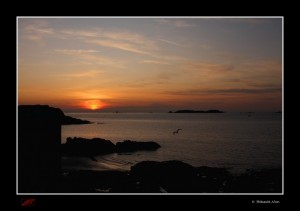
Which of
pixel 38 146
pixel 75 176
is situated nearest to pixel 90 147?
pixel 75 176

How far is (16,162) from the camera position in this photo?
15.7 ft

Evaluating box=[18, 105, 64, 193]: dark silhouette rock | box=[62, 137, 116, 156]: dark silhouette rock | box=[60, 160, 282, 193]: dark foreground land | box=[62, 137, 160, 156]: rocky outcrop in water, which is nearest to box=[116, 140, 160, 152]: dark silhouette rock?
box=[62, 137, 160, 156]: rocky outcrop in water

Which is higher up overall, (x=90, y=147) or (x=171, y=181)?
(x=171, y=181)

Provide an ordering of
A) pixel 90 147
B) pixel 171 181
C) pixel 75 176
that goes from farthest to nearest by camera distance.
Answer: pixel 90 147, pixel 171 181, pixel 75 176

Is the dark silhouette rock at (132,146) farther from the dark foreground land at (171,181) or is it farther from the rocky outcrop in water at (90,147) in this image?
the dark foreground land at (171,181)

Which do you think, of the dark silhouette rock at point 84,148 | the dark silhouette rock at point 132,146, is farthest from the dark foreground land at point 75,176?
the dark silhouette rock at point 132,146

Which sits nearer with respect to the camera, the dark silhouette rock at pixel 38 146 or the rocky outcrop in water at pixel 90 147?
the dark silhouette rock at pixel 38 146

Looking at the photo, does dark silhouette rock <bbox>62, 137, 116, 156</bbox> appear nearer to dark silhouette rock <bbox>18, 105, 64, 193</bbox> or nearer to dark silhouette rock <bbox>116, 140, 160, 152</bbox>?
dark silhouette rock <bbox>116, 140, 160, 152</bbox>

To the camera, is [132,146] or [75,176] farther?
[132,146]

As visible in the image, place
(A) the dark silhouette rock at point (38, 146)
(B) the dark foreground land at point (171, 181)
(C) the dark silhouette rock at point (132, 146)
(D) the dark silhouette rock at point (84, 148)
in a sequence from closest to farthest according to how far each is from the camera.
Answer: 1. (A) the dark silhouette rock at point (38, 146)
2. (B) the dark foreground land at point (171, 181)
3. (D) the dark silhouette rock at point (84, 148)
4. (C) the dark silhouette rock at point (132, 146)

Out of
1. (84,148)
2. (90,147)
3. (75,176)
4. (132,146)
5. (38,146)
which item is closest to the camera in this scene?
(38,146)

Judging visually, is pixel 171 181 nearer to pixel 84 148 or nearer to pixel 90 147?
pixel 84 148
